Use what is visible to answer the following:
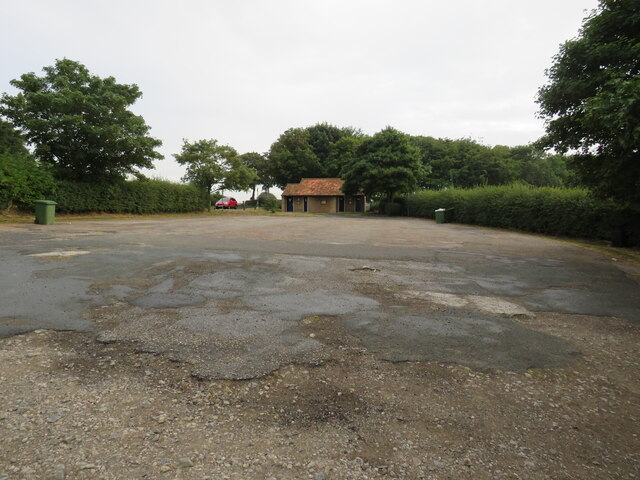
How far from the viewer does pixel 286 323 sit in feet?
12.5

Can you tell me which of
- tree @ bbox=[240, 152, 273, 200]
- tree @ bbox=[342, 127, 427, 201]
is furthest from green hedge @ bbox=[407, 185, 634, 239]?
tree @ bbox=[240, 152, 273, 200]

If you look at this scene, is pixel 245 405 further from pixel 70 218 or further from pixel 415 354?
pixel 70 218

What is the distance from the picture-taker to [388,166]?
114 feet

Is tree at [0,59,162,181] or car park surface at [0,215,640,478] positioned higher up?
tree at [0,59,162,181]

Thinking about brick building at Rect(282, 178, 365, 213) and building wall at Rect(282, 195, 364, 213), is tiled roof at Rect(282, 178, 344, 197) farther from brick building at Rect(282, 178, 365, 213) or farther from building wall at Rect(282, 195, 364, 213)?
building wall at Rect(282, 195, 364, 213)

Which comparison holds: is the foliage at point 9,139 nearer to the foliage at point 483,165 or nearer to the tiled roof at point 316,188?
the tiled roof at point 316,188

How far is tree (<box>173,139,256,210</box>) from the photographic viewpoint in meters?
31.6

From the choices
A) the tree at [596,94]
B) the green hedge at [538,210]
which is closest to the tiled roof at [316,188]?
the green hedge at [538,210]

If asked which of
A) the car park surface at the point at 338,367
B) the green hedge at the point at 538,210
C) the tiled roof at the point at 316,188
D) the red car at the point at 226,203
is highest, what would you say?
the tiled roof at the point at 316,188

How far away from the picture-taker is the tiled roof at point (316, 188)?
4768cm

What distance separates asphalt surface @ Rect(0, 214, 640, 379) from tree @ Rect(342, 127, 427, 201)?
2641 cm

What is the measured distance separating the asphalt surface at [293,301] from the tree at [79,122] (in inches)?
563

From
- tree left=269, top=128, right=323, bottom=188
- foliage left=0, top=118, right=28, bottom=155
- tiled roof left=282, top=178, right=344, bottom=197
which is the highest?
tree left=269, top=128, right=323, bottom=188

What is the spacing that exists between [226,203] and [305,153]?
48.8 feet
